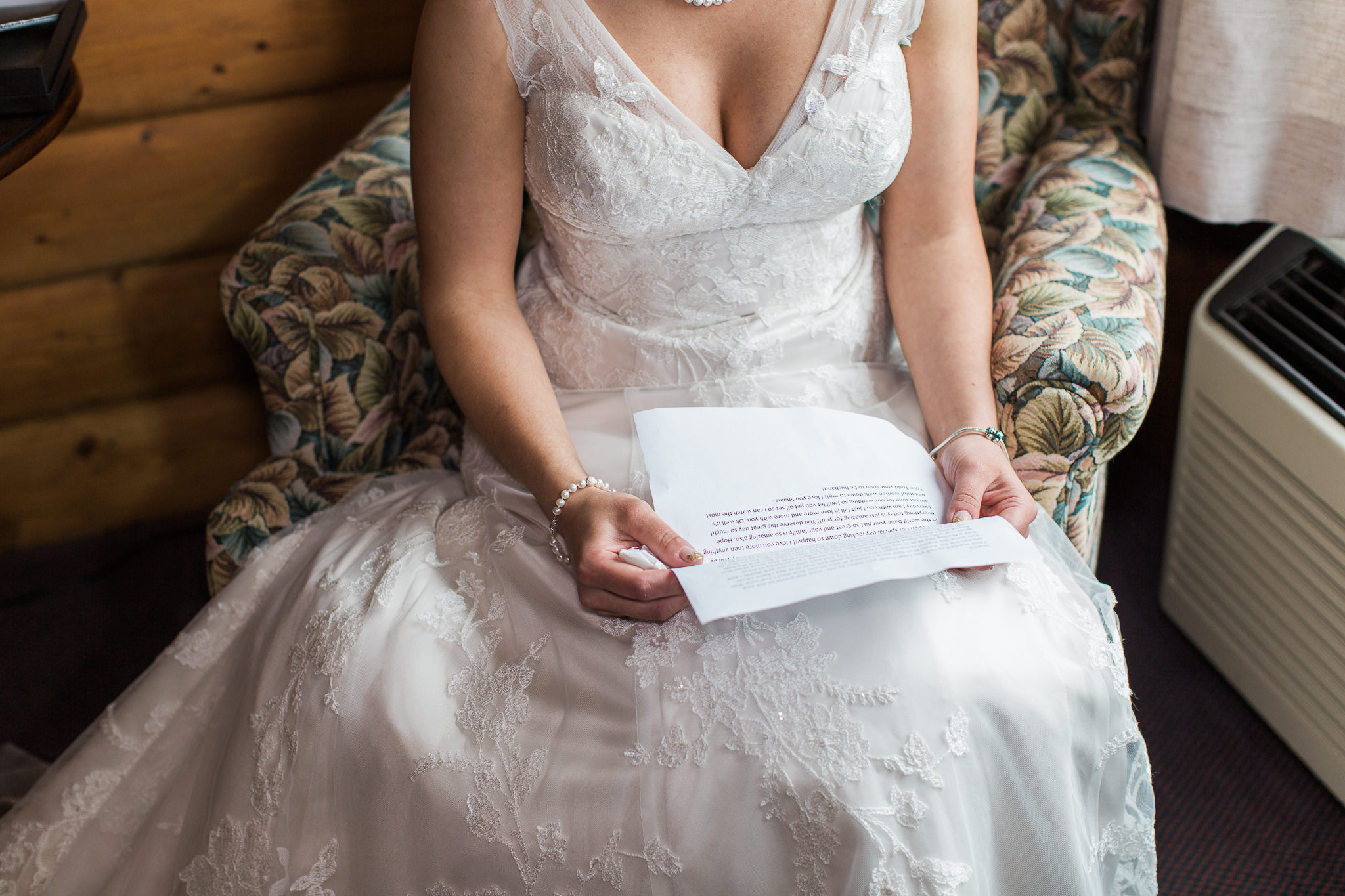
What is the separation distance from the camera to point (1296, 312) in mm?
1249

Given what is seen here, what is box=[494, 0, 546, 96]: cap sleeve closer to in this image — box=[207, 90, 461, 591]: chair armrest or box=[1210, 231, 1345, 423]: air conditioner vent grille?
box=[207, 90, 461, 591]: chair armrest

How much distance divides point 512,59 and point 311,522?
1.88ft

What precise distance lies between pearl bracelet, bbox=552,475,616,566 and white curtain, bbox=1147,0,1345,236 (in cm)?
101

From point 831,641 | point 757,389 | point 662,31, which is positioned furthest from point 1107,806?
point 662,31

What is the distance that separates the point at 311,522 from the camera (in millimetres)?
1117

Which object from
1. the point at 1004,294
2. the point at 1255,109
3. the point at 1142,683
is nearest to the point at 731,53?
the point at 1004,294

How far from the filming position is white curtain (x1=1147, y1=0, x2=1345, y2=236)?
1.21m

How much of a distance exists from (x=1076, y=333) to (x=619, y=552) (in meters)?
0.56

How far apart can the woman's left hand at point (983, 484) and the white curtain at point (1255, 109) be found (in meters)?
0.68

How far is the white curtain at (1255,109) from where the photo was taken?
1208 mm

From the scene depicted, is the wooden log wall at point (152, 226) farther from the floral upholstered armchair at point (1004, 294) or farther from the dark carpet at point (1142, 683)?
the floral upholstered armchair at point (1004, 294)

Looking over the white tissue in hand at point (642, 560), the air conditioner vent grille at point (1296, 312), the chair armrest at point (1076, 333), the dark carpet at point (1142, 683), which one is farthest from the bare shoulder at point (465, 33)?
the dark carpet at point (1142, 683)

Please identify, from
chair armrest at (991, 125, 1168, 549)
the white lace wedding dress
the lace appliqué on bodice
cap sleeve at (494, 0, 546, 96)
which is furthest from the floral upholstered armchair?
cap sleeve at (494, 0, 546, 96)

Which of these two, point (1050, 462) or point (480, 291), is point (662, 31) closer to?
point (480, 291)
